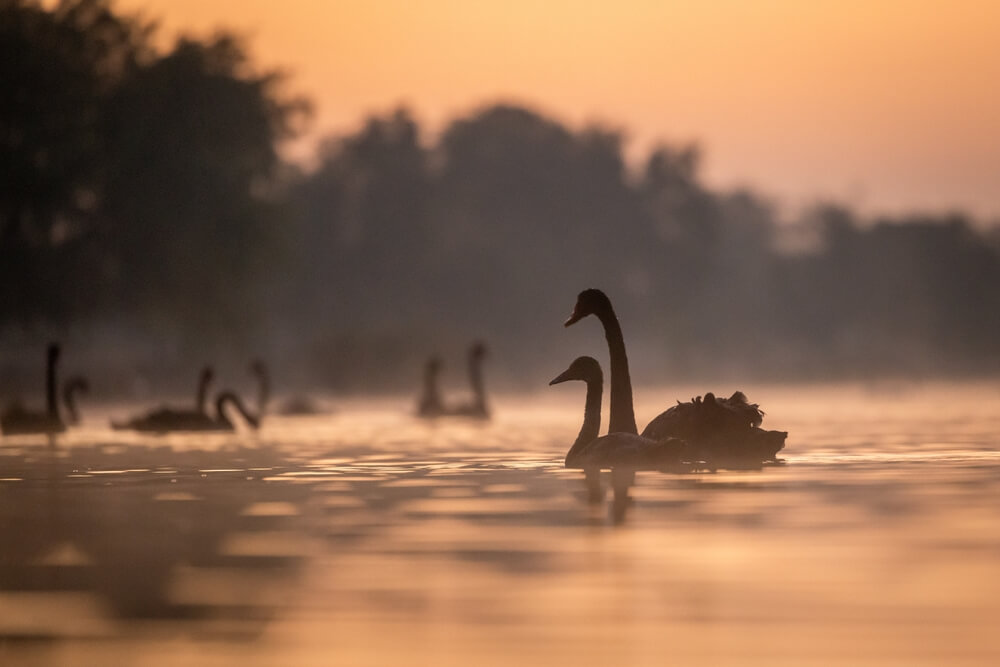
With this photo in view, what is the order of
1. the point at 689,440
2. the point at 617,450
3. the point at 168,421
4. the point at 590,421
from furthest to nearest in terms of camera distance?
the point at 168,421 < the point at 590,421 < the point at 689,440 < the point at 617,450

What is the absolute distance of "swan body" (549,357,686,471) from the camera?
16.9 meters

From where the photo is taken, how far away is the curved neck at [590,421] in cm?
1855

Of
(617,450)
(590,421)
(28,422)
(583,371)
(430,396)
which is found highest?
(430,396)

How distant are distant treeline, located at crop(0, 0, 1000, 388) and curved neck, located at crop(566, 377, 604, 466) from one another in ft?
110

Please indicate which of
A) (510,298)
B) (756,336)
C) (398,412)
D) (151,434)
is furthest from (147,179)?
(756,336)

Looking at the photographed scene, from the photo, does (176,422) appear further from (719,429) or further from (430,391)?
(719,429)

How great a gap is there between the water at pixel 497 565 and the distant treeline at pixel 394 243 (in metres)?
34.7

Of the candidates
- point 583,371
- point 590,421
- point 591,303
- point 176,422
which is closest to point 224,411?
point 176,422

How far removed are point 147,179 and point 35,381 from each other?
705 centimetres

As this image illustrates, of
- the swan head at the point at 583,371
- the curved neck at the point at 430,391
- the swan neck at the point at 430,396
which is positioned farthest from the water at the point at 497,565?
the curved neck at the point at 430,391

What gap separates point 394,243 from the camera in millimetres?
103312

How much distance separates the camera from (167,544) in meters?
11.0

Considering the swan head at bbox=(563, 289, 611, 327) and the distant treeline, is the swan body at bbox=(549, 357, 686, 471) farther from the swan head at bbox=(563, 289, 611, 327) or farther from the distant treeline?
the distant treeline

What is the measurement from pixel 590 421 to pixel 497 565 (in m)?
9.47
